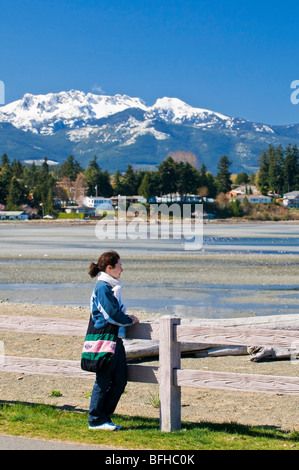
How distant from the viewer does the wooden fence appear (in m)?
7.14

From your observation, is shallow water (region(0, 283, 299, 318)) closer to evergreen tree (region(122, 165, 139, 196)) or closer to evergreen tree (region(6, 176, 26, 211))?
evergreen tree (region(6, 176, 26, 211))

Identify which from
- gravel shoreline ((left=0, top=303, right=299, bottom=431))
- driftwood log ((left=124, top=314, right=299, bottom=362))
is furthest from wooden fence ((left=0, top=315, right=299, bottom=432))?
driftwood log ((left=124, top=314, right=299, bottom=362))

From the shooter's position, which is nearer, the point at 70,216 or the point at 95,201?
the point at 70,216

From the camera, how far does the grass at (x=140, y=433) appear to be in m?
6.93

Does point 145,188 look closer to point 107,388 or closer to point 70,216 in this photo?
point 70,216

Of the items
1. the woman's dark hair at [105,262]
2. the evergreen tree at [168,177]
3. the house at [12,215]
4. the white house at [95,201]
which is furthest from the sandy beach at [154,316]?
the white house at [95,201]

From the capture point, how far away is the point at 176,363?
24.9 ft

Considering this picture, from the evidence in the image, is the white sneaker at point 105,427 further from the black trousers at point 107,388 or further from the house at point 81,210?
the house at point 81,210

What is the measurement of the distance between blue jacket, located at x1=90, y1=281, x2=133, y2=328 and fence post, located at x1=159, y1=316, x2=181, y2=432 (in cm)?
45

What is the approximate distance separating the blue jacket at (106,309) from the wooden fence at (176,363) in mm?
386

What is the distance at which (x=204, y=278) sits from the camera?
31.5 m

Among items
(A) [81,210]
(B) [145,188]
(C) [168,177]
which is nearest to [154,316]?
(B) [145,188]

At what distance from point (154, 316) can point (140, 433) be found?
35.9ft
